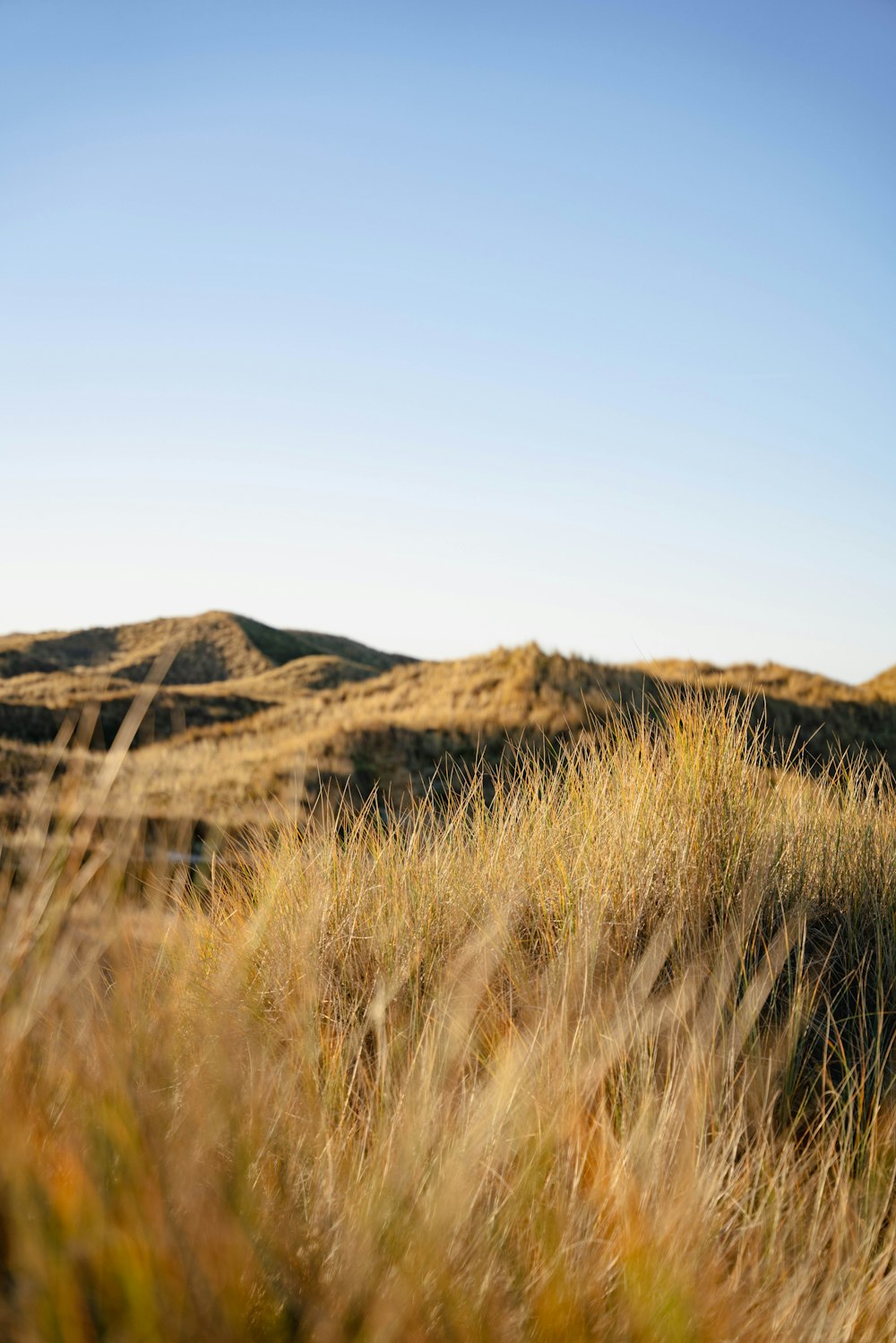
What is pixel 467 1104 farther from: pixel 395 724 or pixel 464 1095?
pixel 395 724

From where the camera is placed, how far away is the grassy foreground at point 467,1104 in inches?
51.4

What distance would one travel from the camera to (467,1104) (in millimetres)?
1875

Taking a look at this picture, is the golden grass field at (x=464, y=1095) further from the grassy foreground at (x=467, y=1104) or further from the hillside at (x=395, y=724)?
the hillside at (x=395, y=724)

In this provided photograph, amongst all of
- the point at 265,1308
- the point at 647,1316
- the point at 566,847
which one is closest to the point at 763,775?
the point at 566,847

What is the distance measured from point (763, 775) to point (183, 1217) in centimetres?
284

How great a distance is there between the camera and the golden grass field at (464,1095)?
1306mm

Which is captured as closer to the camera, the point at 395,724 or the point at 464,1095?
the point at 464,1095

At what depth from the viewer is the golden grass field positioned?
1.31 m

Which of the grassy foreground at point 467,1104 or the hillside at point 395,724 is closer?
the grassy foreground at point 467,1104

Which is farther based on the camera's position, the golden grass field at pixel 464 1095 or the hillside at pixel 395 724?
the hillside at pixel 395 724

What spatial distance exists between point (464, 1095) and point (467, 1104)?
59 mm

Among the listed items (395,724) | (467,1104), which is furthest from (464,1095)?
(395,724)

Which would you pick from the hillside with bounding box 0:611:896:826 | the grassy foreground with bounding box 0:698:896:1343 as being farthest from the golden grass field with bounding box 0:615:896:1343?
the hillside with bounding box 0:611:896:826

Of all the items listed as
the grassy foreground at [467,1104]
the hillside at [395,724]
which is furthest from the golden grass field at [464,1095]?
the hillside at [395,724]
